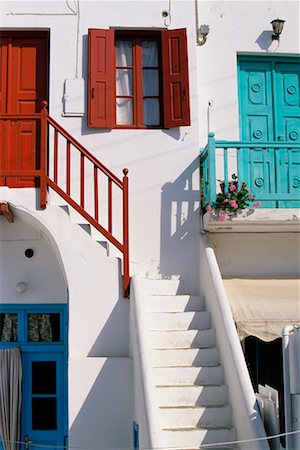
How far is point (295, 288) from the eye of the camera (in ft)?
31.4

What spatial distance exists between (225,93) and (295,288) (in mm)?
3233

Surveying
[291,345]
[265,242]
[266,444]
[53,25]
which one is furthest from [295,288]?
[53,25]

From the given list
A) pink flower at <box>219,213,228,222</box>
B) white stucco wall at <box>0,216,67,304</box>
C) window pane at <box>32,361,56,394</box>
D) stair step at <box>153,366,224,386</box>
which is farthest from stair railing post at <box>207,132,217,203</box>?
window pane at <box>32,361,56,394</box>

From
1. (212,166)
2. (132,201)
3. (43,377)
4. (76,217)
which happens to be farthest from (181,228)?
(43,377)

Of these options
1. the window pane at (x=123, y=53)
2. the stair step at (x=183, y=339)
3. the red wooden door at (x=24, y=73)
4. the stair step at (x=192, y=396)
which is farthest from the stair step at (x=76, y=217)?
the stair step at (x=192, y=396)

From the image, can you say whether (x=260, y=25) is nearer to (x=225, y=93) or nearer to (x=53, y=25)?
(x=225, y=93)

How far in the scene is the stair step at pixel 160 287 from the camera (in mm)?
9227

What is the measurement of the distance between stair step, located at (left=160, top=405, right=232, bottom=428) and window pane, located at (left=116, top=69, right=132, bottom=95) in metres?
4.98

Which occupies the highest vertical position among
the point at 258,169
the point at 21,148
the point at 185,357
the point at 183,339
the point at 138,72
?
the point at 138,72

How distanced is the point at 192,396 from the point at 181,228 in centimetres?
286

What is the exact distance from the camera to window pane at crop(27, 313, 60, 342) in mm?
10148

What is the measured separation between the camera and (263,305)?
8.92 m

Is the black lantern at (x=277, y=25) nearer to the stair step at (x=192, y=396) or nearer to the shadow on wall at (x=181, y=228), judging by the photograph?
the shadow on wall at (x=181, y=228)

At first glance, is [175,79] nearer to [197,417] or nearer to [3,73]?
[3,73]
